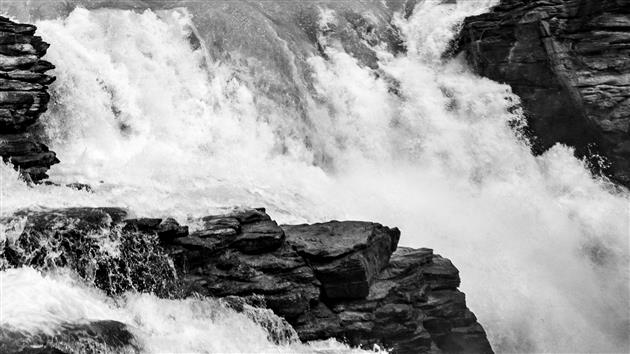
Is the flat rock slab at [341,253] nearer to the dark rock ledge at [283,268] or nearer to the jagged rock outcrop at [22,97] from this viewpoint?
the dark rock ledge at [283,268]

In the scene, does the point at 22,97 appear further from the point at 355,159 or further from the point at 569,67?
the point at 569,67

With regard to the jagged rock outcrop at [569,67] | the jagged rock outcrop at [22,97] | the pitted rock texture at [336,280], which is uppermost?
the jagged rock outcrop at [569,67]

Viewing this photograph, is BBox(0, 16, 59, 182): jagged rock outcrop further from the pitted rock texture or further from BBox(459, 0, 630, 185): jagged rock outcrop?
BBox(459, 0, 630, 185): jagged rock outcrop

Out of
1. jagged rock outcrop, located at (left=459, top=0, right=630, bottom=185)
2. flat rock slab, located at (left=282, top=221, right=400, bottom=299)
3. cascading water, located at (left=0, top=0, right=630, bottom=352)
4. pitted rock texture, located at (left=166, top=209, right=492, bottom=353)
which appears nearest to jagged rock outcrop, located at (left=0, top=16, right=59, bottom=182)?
cascading water, located at (left=0, top=0, right=630, bottom=352)

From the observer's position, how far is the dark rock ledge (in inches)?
429

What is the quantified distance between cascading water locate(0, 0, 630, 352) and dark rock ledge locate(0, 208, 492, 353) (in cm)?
158

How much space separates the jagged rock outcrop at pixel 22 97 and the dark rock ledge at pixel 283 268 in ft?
10.6

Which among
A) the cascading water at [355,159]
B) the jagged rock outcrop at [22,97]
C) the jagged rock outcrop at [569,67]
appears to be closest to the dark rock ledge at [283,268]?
the cascading water at [355,159]

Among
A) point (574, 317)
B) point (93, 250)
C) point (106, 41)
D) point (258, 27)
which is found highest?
point (258, 27)

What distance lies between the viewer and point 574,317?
67.4 feet

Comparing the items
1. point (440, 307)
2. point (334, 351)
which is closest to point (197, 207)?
point (334, 351)

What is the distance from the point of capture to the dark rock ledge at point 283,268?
10891 millimetres

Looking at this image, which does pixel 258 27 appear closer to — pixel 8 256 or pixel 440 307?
pixel 440 307

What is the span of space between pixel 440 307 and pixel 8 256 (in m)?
9.98
